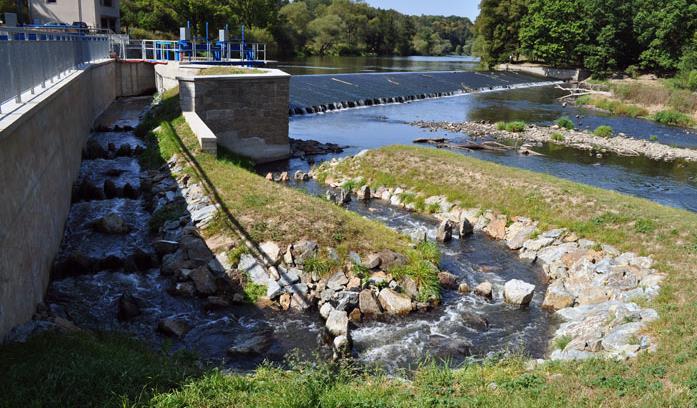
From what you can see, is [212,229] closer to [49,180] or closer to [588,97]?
[49,180]

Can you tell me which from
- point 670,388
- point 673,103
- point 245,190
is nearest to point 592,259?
point 670,388

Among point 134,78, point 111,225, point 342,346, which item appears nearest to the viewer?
point 342,346

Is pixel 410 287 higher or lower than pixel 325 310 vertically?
higher

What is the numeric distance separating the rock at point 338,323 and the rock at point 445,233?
5.99 meters

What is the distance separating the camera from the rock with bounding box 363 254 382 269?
12.7 metres

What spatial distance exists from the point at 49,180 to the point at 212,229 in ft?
12.4

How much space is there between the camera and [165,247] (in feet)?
44.4

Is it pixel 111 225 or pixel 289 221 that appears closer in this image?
pixel 289 221

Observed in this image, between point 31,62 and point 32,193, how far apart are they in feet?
14.6

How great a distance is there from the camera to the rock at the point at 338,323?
34.0 feet

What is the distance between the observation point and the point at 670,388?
7.20 m

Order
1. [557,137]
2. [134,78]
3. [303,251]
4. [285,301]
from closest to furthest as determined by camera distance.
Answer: [285,301] → [303,251] → [557,137] → [134,78]

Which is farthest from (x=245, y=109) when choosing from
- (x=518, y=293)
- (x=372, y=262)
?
(x=518, y=293)

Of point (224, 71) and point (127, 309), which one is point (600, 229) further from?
point (224, 71)
